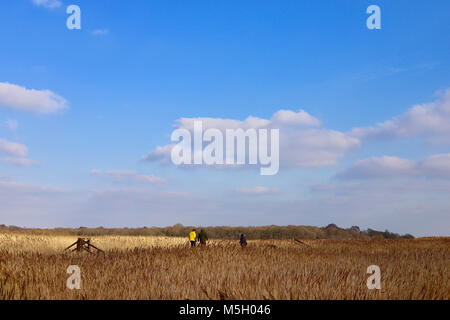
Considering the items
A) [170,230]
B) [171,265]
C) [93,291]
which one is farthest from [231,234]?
[93,291]

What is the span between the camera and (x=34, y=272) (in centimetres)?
862

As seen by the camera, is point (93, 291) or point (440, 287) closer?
point (93, 291)

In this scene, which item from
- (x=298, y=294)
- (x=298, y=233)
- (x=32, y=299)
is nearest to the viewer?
(x=298, y=294)

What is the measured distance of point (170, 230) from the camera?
60.8 meters
